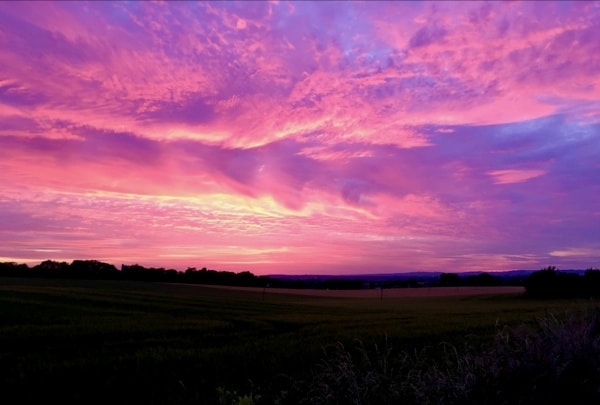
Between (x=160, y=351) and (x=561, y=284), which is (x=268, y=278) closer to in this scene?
(x=561, y=284)

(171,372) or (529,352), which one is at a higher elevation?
(529,352)

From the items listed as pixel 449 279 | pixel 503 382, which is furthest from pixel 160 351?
pixel 449 279

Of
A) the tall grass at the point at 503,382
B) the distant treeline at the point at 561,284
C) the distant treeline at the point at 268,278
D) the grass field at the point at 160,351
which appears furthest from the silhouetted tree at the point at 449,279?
the tall grass at the point at 503,382

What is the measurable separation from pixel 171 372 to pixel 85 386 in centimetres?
213

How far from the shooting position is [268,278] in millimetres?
103812

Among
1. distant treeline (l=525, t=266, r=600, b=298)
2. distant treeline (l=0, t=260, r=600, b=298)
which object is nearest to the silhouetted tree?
distant treeline (l=0, t=260, r=600, b=298)

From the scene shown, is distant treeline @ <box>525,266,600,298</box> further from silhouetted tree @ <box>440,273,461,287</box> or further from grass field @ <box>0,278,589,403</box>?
grass field @ <box>0,278,589,403</box>

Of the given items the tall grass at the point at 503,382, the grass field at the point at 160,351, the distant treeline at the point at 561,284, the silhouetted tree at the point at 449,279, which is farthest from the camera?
the silhouetted tree at the point at 449,279

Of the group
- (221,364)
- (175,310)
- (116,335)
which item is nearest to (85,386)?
(221,364)

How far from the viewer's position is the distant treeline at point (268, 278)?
69188 millimetres

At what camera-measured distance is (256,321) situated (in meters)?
30.2

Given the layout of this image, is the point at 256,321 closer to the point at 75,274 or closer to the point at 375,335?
the point at 375,335

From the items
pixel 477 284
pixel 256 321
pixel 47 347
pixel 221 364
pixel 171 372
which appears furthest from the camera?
pixel 477 284

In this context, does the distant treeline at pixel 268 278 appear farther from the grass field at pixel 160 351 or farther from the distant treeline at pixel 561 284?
the grass field at pixel 160 351
